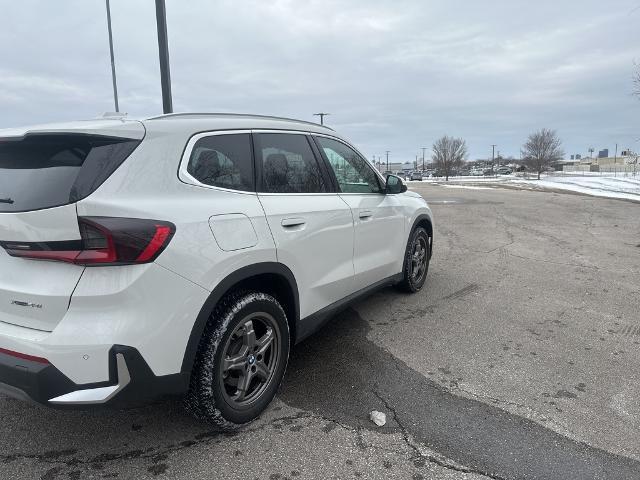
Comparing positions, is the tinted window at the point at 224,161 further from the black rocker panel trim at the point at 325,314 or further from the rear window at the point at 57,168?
the black rocker panel trim at the point at 325,314

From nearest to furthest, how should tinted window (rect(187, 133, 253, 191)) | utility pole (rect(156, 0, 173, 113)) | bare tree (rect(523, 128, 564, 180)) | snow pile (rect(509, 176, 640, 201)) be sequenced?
tinted window (rect(187, 133, 253, 191)) < utility pole (rect(156, 0, 173, 113)) < snow pile (rect(509, 176, 640, 201)) < bare tree (rect(523, 128, 564, 180))

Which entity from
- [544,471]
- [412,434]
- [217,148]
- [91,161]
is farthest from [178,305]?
[544,471]

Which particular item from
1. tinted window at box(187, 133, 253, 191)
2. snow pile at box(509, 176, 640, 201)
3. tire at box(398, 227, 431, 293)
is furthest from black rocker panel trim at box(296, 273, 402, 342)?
snow pile at box(509, 176, 640, 201)

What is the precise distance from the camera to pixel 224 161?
2816 millimetres

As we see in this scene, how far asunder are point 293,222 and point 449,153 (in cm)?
7829

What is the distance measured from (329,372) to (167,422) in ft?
3.89

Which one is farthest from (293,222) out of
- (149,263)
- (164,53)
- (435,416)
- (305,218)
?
(164,53)

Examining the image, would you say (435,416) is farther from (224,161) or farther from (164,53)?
(164,53)

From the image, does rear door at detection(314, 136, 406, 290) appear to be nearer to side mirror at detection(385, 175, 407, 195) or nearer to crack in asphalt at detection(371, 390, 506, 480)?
side mirror at detection(385, 175, 407, 195)

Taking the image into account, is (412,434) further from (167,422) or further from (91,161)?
(91,161)

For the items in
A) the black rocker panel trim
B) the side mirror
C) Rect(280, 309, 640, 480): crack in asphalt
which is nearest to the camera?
Rect(280, 309, 640, 480): crack in asphalt

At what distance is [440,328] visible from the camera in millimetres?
4449

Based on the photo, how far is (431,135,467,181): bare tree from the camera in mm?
76625

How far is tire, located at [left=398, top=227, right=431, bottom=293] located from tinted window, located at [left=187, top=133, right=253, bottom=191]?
2.50m
